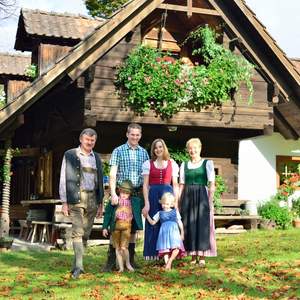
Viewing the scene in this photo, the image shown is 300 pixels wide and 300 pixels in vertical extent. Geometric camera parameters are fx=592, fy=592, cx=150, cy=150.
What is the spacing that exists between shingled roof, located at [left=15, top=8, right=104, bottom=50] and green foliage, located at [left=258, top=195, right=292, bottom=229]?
699cm

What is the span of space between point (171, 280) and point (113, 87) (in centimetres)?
711

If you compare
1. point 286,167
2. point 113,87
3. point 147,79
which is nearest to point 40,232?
point 113,87

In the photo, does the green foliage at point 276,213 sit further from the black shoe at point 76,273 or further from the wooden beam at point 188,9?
the black shoe at point 76,273

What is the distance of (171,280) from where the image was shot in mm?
7195

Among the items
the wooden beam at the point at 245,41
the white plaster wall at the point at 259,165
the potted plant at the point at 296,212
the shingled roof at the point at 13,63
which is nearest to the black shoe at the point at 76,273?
the wooden beam at the point at 245,41

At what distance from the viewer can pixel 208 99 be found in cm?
1413

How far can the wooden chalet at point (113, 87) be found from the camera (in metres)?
13.2

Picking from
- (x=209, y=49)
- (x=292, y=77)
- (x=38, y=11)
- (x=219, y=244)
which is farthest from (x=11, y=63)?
(x=219, y=244)

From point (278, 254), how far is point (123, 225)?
3012 millimetres

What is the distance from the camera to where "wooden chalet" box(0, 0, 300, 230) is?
1316 centimetres

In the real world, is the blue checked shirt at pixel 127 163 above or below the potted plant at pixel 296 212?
above

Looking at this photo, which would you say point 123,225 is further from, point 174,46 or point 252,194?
point 252,194

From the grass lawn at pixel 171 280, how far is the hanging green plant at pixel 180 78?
4663 mm

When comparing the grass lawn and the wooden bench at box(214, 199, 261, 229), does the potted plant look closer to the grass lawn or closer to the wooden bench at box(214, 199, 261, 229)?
the wooden bench at box(214, 199, 261, 229)
